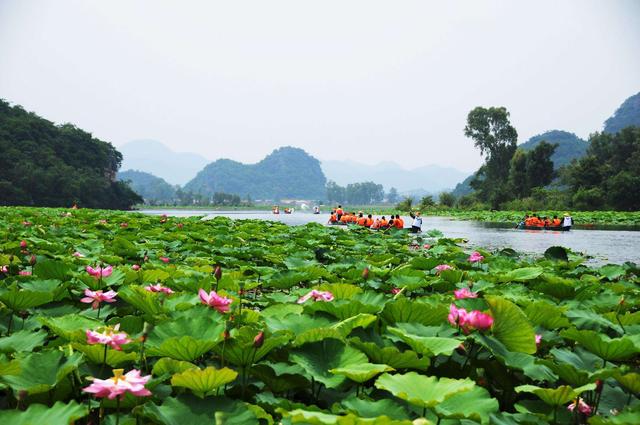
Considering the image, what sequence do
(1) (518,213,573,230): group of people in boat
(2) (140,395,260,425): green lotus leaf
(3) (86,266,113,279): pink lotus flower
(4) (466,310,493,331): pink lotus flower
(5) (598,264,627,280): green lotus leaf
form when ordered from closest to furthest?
(2) (140,395,260,425): green lotus leaf → (4) (466,310,493,331): pink lotus flower → (3) (86,266,113,279): pink lotus flower → (5) (598,264,627,280): green lotus leaf → (1) (518,213,573,230): group of people in boat

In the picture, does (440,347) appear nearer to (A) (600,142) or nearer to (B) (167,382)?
(B) (167,382)

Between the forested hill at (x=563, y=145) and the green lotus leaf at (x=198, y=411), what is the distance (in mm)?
128084

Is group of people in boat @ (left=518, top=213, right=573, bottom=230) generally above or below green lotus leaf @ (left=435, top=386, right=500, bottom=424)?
below

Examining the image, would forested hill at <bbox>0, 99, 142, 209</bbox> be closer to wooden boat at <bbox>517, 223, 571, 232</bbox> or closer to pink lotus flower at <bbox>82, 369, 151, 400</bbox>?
wooden boat at <bbox>517, 223, 571, 232</bbox>

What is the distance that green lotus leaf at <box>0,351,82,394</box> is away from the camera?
1.35m

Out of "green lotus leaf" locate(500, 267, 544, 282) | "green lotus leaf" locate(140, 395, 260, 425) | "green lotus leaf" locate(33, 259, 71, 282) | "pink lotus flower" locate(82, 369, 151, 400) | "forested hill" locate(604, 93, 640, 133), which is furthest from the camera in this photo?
"forested hill" locate(604, 93, 640, 133)

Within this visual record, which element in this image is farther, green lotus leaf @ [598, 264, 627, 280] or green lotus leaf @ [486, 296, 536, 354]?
green lotus leaf @ [598, 264, 627, 280]

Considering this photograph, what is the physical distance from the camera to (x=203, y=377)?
1290mm

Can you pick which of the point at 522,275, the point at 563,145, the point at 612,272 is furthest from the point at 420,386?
the point at 563,145

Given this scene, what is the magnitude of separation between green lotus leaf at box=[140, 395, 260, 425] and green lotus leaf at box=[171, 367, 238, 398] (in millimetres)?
45

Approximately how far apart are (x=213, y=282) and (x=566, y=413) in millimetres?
2246

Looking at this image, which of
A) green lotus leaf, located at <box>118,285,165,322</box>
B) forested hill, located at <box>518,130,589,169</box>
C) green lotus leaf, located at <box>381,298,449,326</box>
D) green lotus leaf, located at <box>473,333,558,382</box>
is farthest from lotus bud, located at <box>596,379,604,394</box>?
forested hill, located at <box>518,130,589,169</box>

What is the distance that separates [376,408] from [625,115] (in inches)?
6816

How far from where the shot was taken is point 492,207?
4831 cm
